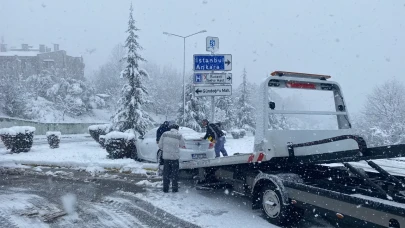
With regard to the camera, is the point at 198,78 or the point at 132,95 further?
the point at 132,95

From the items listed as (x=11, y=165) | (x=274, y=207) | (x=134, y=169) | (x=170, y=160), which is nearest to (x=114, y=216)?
(x=170, y=160)

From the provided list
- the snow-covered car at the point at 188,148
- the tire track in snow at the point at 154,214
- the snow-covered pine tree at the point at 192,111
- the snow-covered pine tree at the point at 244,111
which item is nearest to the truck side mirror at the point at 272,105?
the tire track in snow at the point at 154,214

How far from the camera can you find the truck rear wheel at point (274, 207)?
5383mm

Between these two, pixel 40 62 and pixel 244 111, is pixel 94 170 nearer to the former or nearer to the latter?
pixel 244 111

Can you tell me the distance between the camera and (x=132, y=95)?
23.1 metres

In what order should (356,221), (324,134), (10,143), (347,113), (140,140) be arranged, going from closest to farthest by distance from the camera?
(356,221)
(324,134)
(347,113)
(140,140)
(10,143)

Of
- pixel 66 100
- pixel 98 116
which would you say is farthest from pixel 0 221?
pixel 98 116

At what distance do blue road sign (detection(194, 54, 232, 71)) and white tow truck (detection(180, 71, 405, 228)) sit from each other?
532 centimetres

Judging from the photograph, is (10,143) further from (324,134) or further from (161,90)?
(161,90)

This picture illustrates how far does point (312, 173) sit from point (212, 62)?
21.6ft

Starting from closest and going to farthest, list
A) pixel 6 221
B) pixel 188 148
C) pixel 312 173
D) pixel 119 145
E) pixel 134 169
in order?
pixel 6 221 < pixel 312 173 < pixel 188 148 < pixel 134 169 < pixel 119 145

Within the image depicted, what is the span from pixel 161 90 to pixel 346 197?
248 feet

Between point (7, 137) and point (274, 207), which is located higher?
point (7, 137)

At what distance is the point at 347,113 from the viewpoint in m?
6.79
